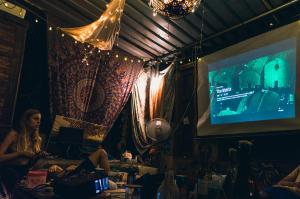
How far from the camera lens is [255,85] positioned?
14.5 feet

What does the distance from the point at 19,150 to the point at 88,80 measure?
6.50 feet

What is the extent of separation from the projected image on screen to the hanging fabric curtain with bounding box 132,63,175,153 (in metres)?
1.07

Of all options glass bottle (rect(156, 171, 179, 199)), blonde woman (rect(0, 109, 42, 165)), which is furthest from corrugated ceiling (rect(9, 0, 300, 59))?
glass bottle (rect(156, 171, 179, 199))

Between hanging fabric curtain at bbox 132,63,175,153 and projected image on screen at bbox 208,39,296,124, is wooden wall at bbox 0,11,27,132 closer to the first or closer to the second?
hanging fabric curtain at bbox 132,63,175,153


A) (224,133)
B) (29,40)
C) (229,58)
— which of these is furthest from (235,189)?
(29,40)

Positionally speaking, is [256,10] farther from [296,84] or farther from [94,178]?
[94,178]

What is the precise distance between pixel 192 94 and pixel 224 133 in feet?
4.50

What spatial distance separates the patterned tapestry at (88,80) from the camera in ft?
15.1

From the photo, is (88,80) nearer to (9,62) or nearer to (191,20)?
(9,62)

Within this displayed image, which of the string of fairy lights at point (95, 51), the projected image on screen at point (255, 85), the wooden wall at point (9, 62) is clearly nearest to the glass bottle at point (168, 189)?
the projected image on screen at point (255, 85)

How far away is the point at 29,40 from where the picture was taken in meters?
4.78

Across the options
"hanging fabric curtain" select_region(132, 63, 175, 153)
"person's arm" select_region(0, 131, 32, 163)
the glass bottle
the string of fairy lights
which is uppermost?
the string of fairy lights

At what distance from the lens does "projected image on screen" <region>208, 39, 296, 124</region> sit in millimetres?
3998

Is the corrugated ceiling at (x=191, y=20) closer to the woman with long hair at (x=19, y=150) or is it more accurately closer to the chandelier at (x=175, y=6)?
the chandelier at (x=175, y=6)
